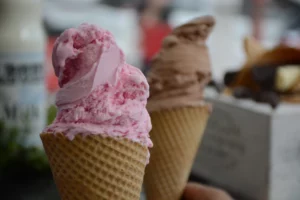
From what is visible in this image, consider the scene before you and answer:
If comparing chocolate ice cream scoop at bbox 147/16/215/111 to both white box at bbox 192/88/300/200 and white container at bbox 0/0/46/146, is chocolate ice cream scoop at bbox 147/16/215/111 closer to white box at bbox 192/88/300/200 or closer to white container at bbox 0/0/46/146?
white box at bbox 192/88/300/200

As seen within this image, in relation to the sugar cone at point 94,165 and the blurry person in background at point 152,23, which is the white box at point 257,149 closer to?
the sugar cone at point 94,165

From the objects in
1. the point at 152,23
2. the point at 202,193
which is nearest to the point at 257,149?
the point at 202,193

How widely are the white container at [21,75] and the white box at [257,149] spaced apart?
1.49 feet

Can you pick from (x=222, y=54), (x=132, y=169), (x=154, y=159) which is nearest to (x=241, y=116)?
(x=154, y=159)

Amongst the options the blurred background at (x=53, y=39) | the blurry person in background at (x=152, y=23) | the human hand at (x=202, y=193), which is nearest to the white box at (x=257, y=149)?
the human hand at (x=202, y=193)

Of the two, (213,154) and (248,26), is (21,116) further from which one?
(248,26)

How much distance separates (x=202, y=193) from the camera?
0.87 metres

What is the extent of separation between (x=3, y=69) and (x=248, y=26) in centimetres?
286

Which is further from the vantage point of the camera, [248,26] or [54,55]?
[248,26]

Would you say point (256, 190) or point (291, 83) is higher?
point (291, 83)

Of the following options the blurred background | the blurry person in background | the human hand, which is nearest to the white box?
the human hand

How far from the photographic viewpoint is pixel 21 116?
1206mm

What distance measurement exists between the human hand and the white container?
0.50 m

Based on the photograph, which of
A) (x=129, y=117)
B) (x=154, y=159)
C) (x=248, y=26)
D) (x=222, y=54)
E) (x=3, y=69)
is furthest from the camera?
(x=248, y=26)
